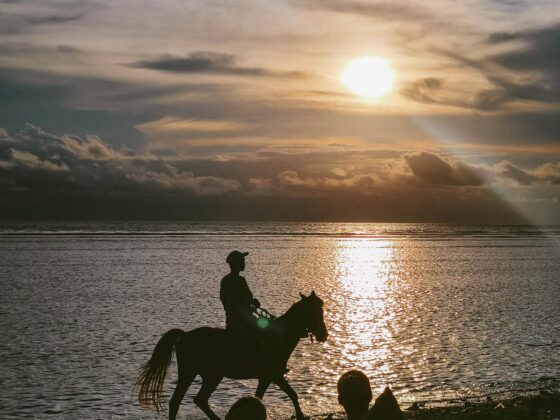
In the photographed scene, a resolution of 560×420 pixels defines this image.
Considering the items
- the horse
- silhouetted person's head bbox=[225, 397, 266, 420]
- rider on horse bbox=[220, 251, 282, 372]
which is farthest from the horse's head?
silhouetted person's head bbox=[225, 397, 266, 420]

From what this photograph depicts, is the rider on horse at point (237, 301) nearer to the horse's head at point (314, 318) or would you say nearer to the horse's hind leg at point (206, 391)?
the horse's hind leg at point (206, 391)

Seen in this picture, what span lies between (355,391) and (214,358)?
22.0 feet

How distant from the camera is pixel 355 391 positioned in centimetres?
536

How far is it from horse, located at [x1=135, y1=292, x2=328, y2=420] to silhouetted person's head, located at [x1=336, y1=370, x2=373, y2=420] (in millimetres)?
6264

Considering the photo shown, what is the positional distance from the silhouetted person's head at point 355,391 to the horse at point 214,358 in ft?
20.6

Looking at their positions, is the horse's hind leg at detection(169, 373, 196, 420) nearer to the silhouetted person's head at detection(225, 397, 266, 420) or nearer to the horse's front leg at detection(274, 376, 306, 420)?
the horse's front leg at detection(274, 376, 306, 420)

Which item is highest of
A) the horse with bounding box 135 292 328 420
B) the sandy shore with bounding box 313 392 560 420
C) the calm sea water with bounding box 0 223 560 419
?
the horse with bounding box 135 292 328 420

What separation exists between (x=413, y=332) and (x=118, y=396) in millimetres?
11441

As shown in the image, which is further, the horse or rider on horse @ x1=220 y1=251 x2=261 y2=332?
rider on horse @ x1=220 y1=251 x2=261 y2=332

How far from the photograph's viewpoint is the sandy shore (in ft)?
38.1

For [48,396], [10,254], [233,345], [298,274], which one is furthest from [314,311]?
[10,254]

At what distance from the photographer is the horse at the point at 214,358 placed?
1156cm

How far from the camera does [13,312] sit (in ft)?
93.1

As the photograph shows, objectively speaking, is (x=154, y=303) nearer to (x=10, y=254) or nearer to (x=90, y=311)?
(x=90, y=311)
